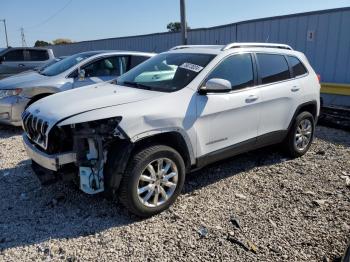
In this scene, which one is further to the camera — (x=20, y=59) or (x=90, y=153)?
(x=20, y=59)

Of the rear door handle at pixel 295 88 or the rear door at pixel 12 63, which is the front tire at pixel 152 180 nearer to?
the rear door handle at pixel 295 88

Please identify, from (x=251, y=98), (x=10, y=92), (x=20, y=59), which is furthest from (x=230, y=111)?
(x=20, y=59)

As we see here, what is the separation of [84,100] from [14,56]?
33.8 feet

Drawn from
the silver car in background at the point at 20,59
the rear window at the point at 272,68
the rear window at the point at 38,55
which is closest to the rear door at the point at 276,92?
the rear window at the point at 272,68

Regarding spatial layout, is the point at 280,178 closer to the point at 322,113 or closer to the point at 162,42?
the point at 322,113

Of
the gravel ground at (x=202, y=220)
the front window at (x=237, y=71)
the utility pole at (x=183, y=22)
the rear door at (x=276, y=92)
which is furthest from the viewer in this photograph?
the utility pole at (x=183, y=22)

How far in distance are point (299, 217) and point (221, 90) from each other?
5.34 ft

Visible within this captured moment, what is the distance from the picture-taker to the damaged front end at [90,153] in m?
3.31

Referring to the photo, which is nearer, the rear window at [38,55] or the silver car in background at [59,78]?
the silver car in background at [59,78]

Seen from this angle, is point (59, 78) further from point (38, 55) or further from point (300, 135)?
point (38, 55)

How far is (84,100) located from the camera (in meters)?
3.70

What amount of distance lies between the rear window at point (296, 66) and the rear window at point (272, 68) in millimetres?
141

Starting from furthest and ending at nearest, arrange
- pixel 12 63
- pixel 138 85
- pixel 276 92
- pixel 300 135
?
pixel 12 63 → pixel 300 135 → pixel 276 92 → pixel 138 85

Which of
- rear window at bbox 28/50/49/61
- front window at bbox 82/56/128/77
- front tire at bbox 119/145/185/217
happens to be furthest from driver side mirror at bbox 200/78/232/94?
rear window at bbox 28/50/49/61
